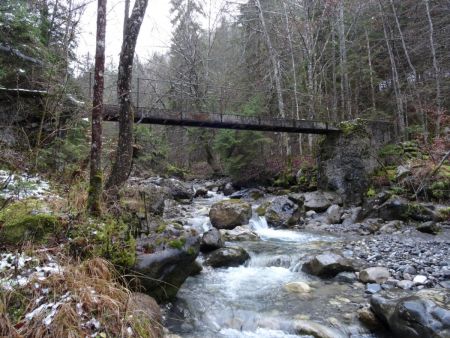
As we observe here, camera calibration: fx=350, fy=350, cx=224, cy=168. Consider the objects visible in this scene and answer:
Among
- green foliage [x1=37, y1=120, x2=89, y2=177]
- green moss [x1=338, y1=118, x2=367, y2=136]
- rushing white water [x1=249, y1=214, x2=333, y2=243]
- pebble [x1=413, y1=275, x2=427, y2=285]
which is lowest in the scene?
rushing white water [x1=249, y1=214, x2=333, y2=243]

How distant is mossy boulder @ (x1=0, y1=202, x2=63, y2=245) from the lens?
165 inches

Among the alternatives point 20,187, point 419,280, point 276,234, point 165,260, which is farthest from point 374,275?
point 20,187

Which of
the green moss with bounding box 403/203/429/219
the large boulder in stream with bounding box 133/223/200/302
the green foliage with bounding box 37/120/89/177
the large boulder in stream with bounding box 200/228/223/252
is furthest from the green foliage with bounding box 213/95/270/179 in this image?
the large boulder in stream with bounding box 133/223/200/302

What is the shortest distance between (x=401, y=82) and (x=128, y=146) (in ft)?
60.3

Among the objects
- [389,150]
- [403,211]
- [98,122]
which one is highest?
[98,122]

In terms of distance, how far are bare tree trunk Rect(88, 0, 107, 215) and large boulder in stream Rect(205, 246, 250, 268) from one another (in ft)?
8.96

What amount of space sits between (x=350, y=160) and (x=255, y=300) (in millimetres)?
9408

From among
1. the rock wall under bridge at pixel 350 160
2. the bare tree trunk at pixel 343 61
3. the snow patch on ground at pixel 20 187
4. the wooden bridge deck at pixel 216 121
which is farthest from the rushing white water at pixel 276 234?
the bare tree trunk at pixel 343 61

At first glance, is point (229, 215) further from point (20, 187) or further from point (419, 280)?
point (20, 187)

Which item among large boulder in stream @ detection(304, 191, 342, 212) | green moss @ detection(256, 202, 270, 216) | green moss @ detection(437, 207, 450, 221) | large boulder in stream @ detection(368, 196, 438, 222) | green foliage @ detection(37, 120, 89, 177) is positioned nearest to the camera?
green foliage @ detection(37, 120, 89, 177)

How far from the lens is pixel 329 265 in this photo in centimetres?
644

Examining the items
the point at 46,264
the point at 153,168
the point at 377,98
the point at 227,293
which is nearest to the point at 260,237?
the point at 227,293

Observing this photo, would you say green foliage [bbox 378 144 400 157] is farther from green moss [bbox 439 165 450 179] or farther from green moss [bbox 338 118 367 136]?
green moss [bbox 439 165 450 179]

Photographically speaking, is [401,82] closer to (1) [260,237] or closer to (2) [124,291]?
(1) [260,237]
